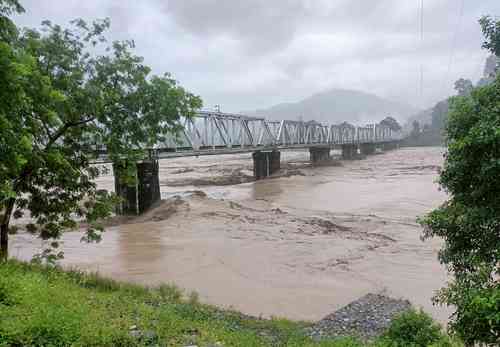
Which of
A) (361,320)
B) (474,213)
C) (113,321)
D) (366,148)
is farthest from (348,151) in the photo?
(113,321)

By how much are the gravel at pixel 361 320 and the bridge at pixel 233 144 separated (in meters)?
6.47

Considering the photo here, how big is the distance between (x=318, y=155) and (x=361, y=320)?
259ft

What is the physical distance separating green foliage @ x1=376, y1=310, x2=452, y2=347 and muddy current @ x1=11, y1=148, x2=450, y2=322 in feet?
12.1

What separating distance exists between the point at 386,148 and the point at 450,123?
152230 mm

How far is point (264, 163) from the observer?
58125 millimetres

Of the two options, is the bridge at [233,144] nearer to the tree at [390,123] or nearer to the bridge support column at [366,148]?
the bridge support column at [366,148]

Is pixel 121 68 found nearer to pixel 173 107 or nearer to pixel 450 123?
pixel 173 107

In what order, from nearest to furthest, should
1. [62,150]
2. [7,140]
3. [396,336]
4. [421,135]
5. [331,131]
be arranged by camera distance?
[7,140], [396,336], [62,150], [331,131], [421,135]

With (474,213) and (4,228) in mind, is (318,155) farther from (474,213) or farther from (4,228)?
(474,213)

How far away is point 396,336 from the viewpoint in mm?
7477

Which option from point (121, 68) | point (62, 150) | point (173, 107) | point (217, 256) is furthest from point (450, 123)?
point (217, 256)

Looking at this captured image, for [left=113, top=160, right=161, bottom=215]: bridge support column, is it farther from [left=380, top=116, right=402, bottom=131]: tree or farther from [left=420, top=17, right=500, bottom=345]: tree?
[left=380, top=116, right=402, bottom=131]: tree

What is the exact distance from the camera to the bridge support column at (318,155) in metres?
84.5

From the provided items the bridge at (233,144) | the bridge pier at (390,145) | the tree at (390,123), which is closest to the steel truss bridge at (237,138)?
the bridge at (233,144)
